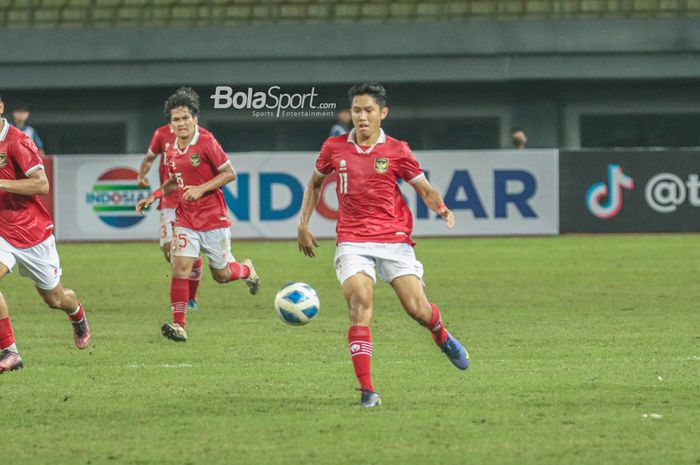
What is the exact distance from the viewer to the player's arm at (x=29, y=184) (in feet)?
31.1

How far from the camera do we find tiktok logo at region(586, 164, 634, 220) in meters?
23.8

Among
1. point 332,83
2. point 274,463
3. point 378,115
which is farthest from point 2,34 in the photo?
point 274,463

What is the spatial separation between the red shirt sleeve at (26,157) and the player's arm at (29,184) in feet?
0.11

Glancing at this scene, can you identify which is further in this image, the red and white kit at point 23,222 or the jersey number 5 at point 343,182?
the red and white kit at point 23,222

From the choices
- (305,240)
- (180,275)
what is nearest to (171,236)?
(180,275)

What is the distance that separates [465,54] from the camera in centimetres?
2891

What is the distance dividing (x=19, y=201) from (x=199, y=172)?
286 cm

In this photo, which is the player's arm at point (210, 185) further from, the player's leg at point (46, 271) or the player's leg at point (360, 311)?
the player's leg at point (360, 311)

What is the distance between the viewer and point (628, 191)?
78.3 ft

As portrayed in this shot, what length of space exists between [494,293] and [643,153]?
875 cm

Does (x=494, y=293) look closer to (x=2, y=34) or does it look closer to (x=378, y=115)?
(x=378, y=115)

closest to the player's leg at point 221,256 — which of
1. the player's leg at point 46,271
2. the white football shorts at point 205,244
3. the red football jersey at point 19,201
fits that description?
the white football shorts at point 205,244

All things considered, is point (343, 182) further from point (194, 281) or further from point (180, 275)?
point (194, 281)

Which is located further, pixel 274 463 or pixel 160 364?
pixel 160 364
